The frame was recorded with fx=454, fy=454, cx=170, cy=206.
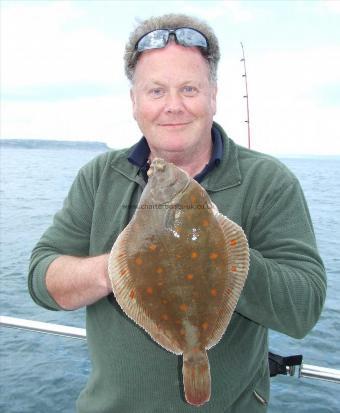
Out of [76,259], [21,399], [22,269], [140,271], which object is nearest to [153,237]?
[140,271]

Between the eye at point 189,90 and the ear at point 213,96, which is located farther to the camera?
the ear at point 213,96

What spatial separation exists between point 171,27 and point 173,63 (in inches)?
10.1

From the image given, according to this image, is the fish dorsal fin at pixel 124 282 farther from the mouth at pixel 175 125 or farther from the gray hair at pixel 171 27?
the gray hair at pixel 171 27

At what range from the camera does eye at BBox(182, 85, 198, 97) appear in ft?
8.46

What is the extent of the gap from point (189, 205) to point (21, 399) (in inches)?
184

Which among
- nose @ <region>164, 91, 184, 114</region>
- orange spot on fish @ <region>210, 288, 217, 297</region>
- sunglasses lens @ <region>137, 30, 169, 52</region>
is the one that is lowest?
orange spot on fish @ <region>210, 288, 217, 297</region>

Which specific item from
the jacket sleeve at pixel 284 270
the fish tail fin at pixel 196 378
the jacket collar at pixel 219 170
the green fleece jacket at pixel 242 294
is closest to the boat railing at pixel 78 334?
the green fleece jacket at pixel 242 294

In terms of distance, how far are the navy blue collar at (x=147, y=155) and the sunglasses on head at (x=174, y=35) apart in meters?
0.54

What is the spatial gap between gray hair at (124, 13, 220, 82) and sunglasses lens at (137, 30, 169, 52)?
0.17ft

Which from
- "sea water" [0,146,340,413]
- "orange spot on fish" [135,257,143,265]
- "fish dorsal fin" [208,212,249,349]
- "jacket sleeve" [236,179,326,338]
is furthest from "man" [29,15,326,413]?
"sea water" [0,146,340,413]

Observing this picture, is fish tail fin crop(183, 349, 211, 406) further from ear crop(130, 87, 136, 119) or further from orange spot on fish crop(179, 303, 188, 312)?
ear crop(130, 87, 136, 119)

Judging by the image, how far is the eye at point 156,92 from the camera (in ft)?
8.50

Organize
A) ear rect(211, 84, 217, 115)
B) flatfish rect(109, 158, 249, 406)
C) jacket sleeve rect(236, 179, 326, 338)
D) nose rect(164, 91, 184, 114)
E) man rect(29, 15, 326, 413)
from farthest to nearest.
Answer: ear rect(211, 84, 217, 115), nose rect(164, 91, 184, 114), man rect(29, 15, 326, 413), jacket sleeve rect(236, 179, 326, 338), flatfish rect(109, 158, 249, 406)

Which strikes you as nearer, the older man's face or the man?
the man
